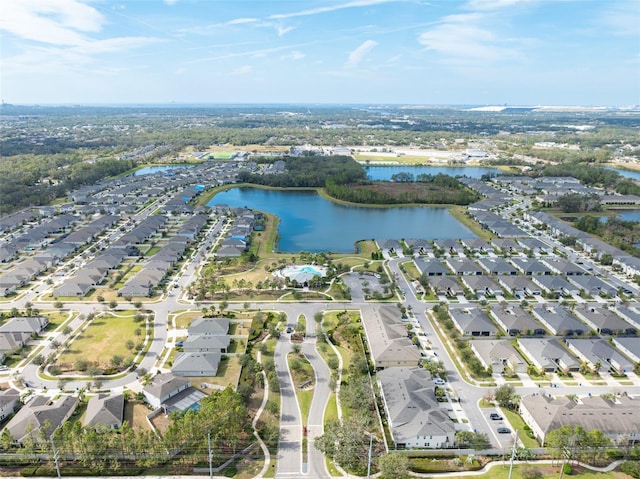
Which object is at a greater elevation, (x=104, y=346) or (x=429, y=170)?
(x=429, y=170)

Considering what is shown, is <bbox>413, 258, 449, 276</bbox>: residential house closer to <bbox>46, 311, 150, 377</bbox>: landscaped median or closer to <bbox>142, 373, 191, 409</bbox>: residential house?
<bbox>142, 373, 191, 409</bbox>: residential house

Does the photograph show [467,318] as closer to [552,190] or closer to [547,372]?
[547,372]

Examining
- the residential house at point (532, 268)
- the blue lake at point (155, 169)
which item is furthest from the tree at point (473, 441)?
the blue lake at point (155, 169)

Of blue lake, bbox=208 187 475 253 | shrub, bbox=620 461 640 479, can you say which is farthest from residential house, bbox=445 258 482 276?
shrub, bbox=620 461 640 479

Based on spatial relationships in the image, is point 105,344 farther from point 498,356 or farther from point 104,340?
point 498,356

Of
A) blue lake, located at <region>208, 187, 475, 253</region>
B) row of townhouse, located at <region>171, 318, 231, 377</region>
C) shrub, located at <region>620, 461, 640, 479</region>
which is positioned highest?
row of townhouse, located at <region>171, 318, 231, 377</region>

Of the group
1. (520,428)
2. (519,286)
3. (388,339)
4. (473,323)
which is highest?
(388,339)

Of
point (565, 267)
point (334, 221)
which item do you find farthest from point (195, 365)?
point (334, 221)

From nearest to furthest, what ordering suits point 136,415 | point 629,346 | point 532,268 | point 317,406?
point 136,415 → point 317,406 → point 629,346 → point 532,268
